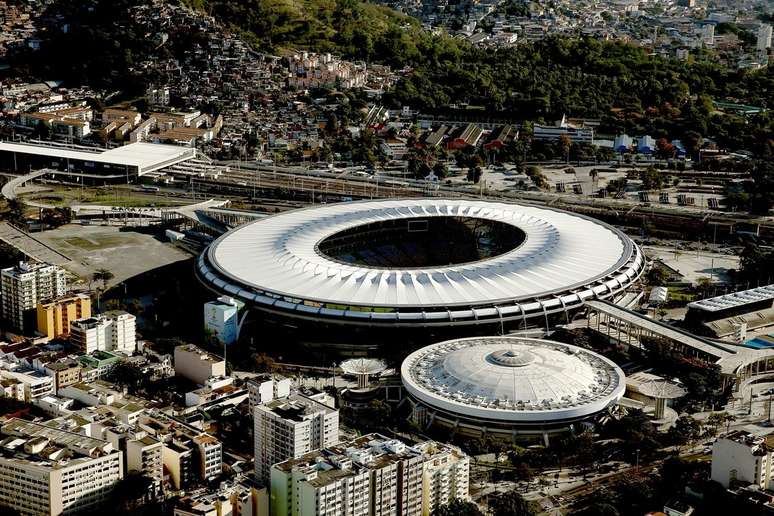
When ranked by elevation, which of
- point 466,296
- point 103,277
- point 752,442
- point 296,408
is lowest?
point 103,277

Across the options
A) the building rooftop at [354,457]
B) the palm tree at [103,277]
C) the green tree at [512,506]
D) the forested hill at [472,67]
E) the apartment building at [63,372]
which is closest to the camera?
the building rooftop at [354,457]

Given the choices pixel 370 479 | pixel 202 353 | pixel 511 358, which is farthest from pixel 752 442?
pixel 202 353

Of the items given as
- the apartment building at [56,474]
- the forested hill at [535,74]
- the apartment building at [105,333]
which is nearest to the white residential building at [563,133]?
the forested hill at [535,74]

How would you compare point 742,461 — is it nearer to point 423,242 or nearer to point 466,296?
point 466,296

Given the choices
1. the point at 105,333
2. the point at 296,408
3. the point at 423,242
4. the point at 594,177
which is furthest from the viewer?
the point at 594,177

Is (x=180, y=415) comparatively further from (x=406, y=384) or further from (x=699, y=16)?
(x=699, y=16)

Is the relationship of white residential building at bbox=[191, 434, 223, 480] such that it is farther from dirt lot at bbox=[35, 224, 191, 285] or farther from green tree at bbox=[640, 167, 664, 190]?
green tree at bbox=[640, 167, 664, 190]

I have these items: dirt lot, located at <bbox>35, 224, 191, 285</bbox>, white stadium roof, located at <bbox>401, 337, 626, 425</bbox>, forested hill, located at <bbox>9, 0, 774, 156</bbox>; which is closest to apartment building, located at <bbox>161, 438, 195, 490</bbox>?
white stadium roof, located at <bbox>401, 337, 626, 425</bbox>

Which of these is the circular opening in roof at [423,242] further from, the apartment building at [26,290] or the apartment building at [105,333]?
the apartment building at [26,290]
